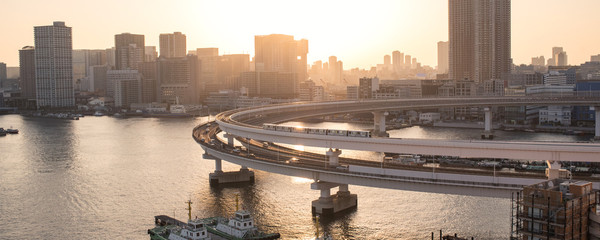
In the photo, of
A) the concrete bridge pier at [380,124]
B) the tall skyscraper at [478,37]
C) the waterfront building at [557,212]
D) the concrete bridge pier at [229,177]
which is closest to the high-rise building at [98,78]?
the tall skyscraper at [478,37]

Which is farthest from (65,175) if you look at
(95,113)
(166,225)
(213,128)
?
(95,113)

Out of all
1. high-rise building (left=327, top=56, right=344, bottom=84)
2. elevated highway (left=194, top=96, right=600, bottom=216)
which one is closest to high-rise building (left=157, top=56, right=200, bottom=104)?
high-rise building (left=327, top=56, right=344, bottom=84)

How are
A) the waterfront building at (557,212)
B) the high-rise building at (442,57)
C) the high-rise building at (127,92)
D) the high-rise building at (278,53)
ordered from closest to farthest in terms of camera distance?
the waterfront building at (557,212), the high-rise building at (127,92), the high-rise building at (278,53), the high-rise building at (442,57)

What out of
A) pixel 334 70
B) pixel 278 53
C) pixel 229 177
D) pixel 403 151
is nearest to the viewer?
pixel 403 151

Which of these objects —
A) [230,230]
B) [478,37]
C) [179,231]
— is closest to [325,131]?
[230,230]

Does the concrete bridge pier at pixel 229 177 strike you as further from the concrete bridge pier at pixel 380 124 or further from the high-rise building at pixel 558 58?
the high-rise building at pixel 558 58

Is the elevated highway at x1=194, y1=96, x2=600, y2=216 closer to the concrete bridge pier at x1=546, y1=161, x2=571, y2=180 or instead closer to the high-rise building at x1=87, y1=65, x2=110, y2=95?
the concrete bridge pier at x1=546, y1=161, x2=571, y2=180

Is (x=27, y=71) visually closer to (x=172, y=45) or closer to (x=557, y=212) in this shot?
(x=172, y=45)
